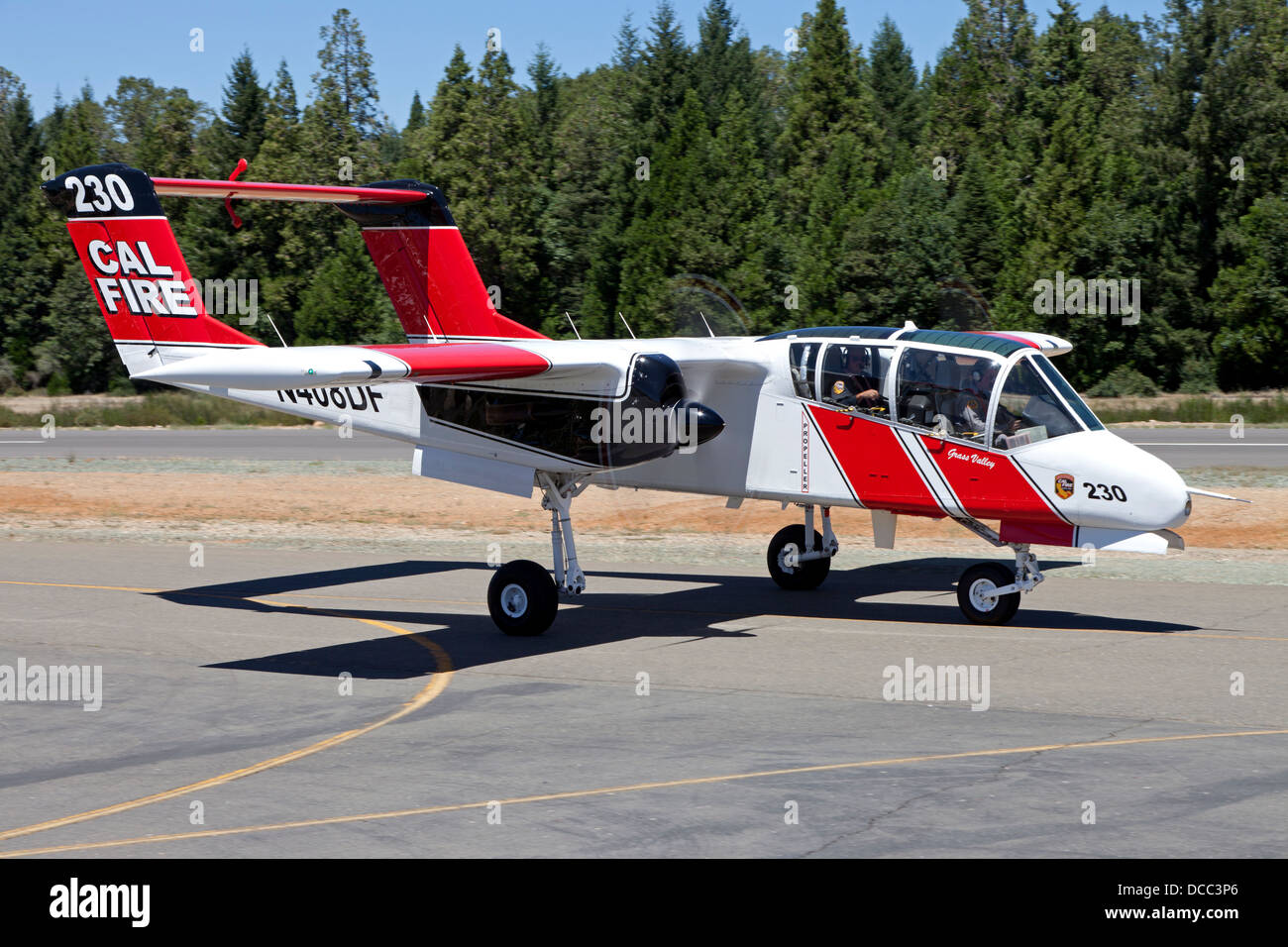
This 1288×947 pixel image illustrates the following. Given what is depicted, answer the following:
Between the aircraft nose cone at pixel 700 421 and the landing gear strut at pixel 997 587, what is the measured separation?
333cm

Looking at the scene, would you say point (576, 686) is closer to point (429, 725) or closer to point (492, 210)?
point (429, 725)

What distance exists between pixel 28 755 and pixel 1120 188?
191ft

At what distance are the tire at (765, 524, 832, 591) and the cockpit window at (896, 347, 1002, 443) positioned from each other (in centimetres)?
360

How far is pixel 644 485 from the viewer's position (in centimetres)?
1641

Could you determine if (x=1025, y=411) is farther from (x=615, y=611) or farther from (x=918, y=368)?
(x=615, y=611)

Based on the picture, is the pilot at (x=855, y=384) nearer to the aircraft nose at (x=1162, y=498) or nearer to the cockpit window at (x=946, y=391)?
the cockpit window at (x=946, y=391)

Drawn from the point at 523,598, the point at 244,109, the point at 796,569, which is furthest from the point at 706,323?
the point at 244,109

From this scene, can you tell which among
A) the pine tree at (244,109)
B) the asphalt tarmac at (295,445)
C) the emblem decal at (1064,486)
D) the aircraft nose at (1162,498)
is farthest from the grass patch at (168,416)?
the aircraft nose at (1162,498)

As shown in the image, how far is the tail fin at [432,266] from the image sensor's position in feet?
63.6

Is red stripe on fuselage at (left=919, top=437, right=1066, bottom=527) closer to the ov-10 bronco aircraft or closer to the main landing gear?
the ov-10 bronco aircraft

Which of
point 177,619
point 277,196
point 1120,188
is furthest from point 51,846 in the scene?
point 1120,188

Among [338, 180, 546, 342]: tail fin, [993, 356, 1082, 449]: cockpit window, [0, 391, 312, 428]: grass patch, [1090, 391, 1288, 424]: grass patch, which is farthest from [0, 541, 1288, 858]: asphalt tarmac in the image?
[0, 391, 312, 428]: grass patch

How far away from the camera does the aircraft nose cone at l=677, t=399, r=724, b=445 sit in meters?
15.5

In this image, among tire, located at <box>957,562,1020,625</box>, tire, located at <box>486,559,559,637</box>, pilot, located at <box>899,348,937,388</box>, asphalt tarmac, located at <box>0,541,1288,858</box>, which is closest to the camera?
asphalt tarmac, located at <box>0,541,1288,858</box>
